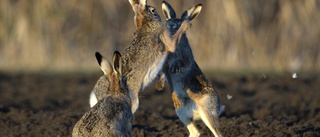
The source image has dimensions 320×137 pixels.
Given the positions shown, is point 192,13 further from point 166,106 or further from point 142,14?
point 166,106

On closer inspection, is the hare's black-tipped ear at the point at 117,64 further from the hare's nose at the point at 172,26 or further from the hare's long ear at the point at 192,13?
the hare's long ear at the point at 192,13

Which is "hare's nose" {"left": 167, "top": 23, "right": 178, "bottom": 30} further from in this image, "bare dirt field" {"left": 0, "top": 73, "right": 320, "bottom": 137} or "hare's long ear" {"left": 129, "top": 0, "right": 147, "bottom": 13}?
"bare dirt field" {"left": 0, "top": 73, "right": 320, "bottom": 137}

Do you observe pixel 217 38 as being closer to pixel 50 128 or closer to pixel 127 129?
pixel 50 128

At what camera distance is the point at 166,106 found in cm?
1218

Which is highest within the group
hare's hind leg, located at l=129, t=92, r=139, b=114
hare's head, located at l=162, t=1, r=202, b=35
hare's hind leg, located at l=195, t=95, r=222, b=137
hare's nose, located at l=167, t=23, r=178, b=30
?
hare's head, located at l=162, t=1, r=202, b=35

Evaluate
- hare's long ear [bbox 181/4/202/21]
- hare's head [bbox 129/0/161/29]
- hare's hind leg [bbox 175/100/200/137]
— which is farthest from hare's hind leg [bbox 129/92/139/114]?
hare's long ear [bbox 181/4/202/21]

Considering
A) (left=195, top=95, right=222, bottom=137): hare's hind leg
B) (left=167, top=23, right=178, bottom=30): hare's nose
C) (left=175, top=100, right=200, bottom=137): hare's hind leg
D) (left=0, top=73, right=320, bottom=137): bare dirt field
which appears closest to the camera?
(left=195, top=95, right=222, bottom=137): hare's hind leg

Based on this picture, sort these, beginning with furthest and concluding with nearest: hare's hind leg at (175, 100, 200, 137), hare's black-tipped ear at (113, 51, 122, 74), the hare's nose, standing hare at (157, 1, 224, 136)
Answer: the hare's nose → hare's hind leg at (175, 100, 200, 137) → standing hare at (157, 1, 224, 136) → hare's black-tipped ear at (113, 51, 122, 74)

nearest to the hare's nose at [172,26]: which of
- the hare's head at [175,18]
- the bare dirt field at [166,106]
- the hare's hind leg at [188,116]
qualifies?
the hare's head at [175,18]

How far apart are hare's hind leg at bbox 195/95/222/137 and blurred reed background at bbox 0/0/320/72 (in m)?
8.14

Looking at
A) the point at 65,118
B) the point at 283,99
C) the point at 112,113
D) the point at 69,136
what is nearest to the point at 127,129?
the point at 112,113

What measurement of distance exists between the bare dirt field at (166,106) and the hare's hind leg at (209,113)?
47 centimetres

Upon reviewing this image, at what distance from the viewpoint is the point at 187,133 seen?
29.8 feet

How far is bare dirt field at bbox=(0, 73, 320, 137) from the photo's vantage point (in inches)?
362
